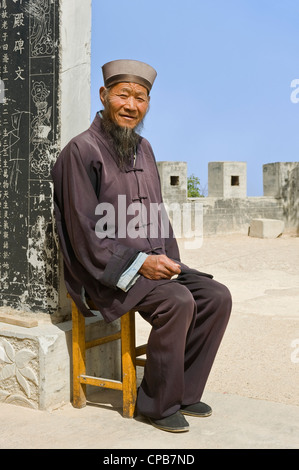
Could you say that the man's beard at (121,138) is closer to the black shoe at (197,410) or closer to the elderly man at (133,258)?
the elderly man at (133,258)

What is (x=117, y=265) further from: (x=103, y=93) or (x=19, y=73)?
(x=19, y=73)

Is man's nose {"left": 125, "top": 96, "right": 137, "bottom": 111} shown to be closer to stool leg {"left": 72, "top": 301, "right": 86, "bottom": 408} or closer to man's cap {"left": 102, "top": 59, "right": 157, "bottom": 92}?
man's cap {"left": 102, "top": 59, "right": 157, "bottom": 92}

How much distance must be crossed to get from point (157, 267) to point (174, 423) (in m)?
0.80

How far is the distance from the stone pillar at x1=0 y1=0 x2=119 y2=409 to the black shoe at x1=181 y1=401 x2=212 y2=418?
25.7 inches

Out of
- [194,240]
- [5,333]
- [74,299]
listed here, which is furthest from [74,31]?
[194,240]

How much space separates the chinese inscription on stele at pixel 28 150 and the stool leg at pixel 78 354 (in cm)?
31

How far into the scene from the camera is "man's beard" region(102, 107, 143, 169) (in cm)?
343

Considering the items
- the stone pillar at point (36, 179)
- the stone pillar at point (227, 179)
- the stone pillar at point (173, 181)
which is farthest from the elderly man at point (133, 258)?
the stone pillar at point (227, 179)

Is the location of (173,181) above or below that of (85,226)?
above

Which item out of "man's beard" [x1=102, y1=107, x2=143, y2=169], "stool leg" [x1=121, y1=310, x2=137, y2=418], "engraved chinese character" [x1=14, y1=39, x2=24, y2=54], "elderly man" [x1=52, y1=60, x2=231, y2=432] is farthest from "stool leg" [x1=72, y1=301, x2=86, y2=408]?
"engraved chinese character" [x1=14, y1=39, x2=24, y2=54]

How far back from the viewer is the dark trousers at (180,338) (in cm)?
311

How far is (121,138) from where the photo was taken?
11.3 feet

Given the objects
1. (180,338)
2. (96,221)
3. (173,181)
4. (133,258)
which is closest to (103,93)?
(96,221)

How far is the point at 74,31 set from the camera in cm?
372
